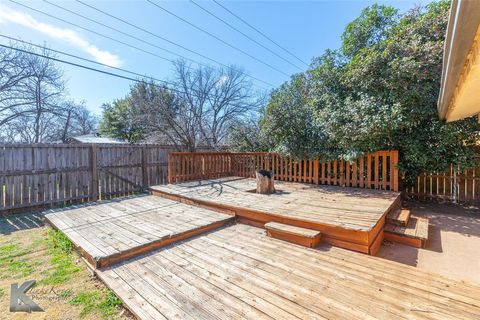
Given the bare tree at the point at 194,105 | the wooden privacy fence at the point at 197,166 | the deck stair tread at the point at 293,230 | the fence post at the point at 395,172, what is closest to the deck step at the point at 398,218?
the fence post at the point at 395,172

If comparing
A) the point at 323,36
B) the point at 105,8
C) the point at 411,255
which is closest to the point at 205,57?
the point at 105,8

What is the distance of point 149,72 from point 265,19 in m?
5.66

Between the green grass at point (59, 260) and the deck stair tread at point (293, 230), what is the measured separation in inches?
102

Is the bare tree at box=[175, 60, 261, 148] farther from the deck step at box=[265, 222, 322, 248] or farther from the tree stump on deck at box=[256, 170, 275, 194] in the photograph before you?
the deck step at box=[265, 222, 322, 248]

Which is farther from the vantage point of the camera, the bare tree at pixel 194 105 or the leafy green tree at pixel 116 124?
the leafy green tree at pixel 116 124

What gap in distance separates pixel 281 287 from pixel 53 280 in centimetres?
252

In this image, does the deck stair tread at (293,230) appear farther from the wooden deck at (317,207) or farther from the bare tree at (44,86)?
the bare tree at (44,86)

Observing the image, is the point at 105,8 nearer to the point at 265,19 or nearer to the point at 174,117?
the point at 174,117

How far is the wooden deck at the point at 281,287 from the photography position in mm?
1731

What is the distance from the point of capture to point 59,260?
2.93m

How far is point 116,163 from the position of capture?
6.89m

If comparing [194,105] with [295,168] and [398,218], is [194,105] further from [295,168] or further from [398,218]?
[398,218]

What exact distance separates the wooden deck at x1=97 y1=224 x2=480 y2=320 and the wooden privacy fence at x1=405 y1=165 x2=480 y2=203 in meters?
4.87

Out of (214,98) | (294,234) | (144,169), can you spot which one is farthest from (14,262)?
(214,98)
